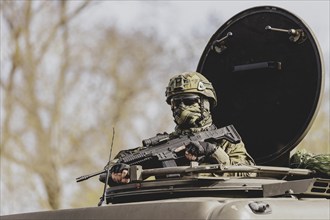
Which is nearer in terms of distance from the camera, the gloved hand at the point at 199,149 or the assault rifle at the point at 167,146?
the gloved hand at the point at 199,149

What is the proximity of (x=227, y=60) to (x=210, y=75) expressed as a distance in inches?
9.1

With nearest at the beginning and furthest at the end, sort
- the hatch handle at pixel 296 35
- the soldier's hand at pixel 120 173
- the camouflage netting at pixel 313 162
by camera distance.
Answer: the soldier's hand at pixel 120 173 → the camouflage netting at pixel 313 162 → the hatch handle at pixel 296 35

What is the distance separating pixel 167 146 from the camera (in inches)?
366

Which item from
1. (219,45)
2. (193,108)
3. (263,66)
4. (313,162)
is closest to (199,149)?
(193,108)

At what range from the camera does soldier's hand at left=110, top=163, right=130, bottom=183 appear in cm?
880

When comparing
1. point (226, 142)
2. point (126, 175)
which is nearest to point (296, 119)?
point (226, 142)

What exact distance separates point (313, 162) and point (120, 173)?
5.55 feet

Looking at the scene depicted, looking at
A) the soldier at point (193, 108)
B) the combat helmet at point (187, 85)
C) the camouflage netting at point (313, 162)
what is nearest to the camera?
the camouflage netting at point (313, 162)

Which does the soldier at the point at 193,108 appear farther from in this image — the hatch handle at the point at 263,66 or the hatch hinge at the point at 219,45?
the hatch hinge at the point at 219,45

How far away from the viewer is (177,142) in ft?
30.7

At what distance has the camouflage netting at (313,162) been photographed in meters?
9.17

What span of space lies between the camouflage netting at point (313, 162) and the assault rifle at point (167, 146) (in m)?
0.62

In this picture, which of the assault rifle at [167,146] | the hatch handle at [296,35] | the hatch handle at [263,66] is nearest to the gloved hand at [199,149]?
the assault rifle at [167,146]

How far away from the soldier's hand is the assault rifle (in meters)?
0.33
